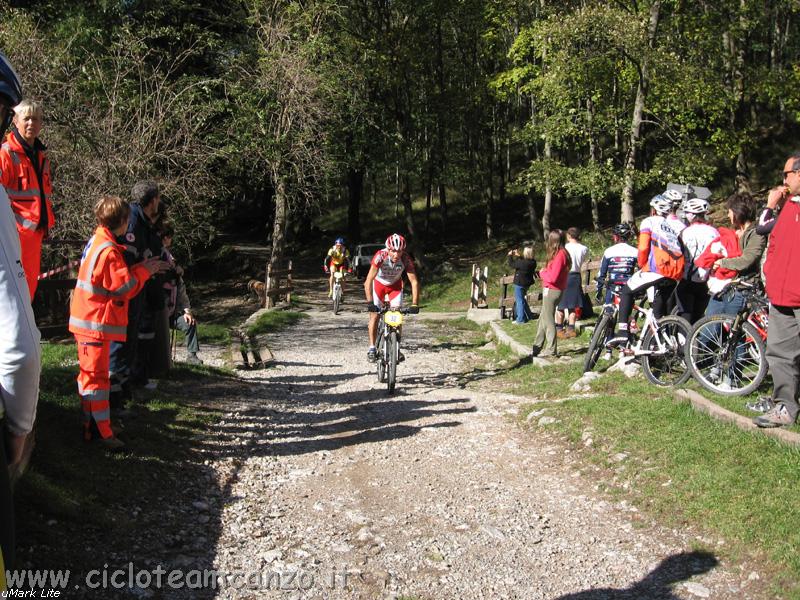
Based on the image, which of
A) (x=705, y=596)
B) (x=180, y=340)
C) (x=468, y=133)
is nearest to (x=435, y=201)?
(x=468, y=133)

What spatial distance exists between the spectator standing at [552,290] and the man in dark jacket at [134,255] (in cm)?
651

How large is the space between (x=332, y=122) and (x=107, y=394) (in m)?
20.8

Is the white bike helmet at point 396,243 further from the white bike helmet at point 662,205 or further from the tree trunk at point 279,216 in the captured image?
the tree trunk at point 279,216

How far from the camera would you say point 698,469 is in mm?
5730

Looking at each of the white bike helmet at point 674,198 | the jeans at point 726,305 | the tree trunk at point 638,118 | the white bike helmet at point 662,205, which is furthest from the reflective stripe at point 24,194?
the tree trunk at point 638,118

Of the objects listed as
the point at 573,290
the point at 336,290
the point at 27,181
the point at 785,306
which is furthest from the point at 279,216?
the point at 785,306

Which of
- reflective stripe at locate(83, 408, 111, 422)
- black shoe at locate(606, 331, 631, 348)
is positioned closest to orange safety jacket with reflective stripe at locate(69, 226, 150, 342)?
reflective stripe at locate(83, 408, 111, 422)

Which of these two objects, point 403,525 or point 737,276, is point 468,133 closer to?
A: point 737,276

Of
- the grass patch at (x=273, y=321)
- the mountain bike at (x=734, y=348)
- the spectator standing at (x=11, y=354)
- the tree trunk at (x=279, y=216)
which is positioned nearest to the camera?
the spectator standing at (x=11, y=354)

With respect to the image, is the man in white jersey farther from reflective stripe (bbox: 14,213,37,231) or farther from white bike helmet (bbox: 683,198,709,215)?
reflective stripe (bbox: 14,213,37,231)

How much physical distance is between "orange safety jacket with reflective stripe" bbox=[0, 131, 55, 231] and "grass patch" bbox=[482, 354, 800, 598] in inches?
191

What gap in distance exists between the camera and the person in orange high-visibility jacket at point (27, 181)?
5102 mm

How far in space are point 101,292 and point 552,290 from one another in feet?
25.1

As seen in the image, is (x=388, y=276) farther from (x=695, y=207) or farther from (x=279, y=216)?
(x=279, y=216)
